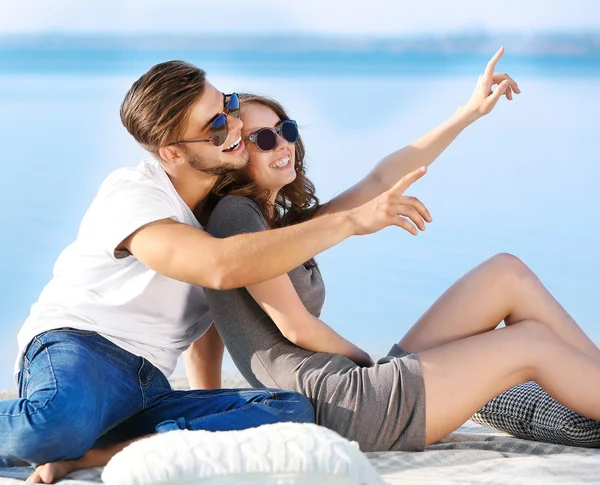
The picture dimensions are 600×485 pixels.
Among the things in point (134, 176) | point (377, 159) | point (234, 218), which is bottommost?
point (234, 218)

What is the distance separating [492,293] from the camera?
3.13 meters

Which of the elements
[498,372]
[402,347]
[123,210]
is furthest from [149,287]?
[498,372]

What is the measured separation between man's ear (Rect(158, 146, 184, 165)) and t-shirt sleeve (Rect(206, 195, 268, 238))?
213 millimetres

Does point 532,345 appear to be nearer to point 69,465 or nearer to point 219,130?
point 219,130

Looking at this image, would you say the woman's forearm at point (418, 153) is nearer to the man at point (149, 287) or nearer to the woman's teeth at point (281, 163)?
the woman's teeth at point (281, 163)

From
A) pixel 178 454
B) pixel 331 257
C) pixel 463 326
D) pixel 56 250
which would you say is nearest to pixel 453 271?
pixel 331 257

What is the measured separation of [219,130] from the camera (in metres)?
3.03

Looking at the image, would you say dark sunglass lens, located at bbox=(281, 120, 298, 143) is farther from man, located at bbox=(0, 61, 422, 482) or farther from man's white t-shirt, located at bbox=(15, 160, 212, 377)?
man's white t-shirt, located at bbox=(15, 160, 212, 377)

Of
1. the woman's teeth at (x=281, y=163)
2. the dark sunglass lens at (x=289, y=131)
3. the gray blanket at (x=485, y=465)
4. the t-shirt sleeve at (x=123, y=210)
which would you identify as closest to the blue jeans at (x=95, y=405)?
the gray blanket at (x=485, y=465)

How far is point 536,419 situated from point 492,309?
1.26ft

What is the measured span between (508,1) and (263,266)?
1702 cm

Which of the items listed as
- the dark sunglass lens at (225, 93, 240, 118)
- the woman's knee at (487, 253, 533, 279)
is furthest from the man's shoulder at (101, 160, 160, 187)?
the woman's knee at (487, 253, 533, 279)

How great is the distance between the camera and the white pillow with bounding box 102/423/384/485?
1.81 meters

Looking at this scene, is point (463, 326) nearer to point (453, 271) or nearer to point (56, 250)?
point (453, 271)
